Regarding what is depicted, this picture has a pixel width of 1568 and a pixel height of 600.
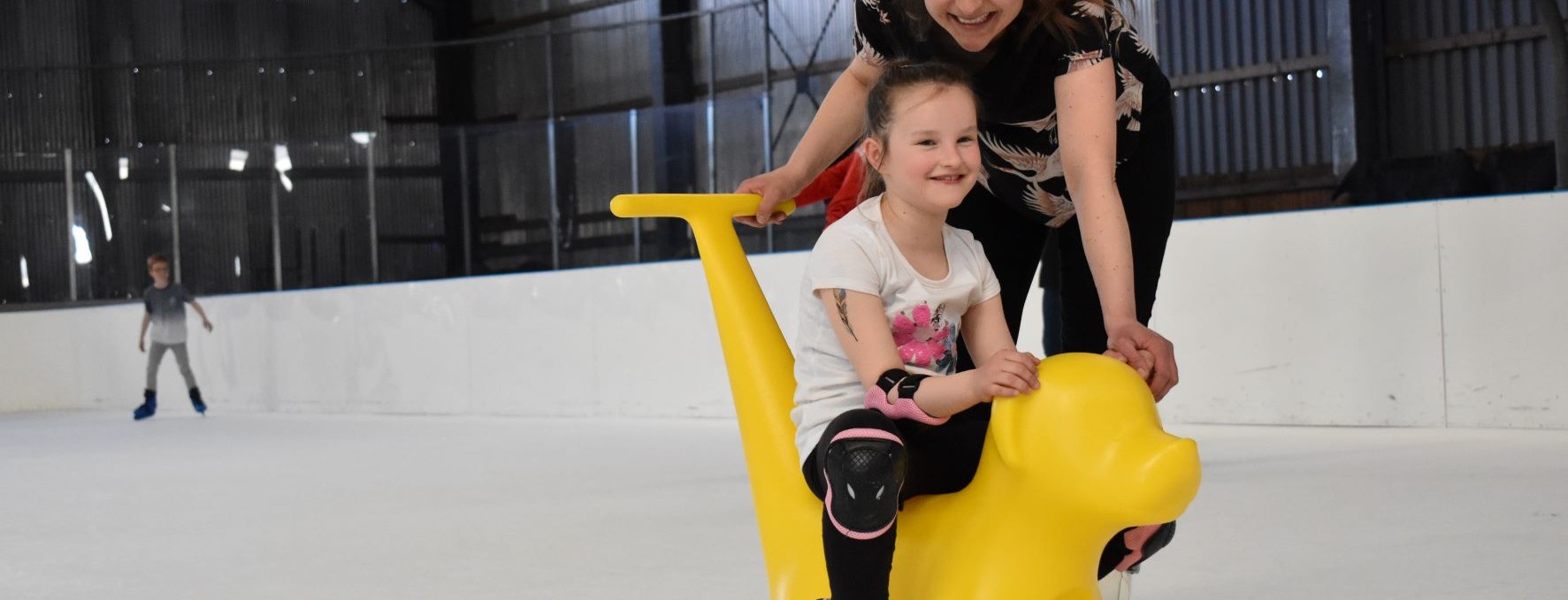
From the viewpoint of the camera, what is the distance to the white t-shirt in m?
1.34

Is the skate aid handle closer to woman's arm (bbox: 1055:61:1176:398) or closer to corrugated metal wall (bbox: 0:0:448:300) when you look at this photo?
woman's arm (bbox: 1055:61:1176:398)

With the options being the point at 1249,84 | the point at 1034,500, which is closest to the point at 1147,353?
the point at 1034,500

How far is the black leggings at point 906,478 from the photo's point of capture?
1258mm

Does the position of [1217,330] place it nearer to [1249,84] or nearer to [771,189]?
[771,189]

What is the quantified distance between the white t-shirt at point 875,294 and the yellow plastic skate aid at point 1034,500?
0.32 feet

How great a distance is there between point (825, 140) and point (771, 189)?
9 cm

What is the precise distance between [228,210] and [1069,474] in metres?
8.01

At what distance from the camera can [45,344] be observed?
362 inches

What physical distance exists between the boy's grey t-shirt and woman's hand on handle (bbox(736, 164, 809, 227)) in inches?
276

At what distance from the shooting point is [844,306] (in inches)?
52.2

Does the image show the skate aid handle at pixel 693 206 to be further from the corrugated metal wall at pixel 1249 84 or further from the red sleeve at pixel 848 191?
the corrugated metal wall at pixel 1249 84

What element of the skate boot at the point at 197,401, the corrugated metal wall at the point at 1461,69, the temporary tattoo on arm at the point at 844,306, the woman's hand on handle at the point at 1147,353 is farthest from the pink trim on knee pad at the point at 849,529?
the skate boot at the point at 197,401

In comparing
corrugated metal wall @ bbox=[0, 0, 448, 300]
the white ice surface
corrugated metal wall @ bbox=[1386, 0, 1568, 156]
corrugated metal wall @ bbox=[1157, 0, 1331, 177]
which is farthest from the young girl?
corrugated metal wall @ bbox=[1157, 0, 1331, 177]

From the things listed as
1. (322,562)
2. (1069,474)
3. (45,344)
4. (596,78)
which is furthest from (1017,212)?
(596,78)
